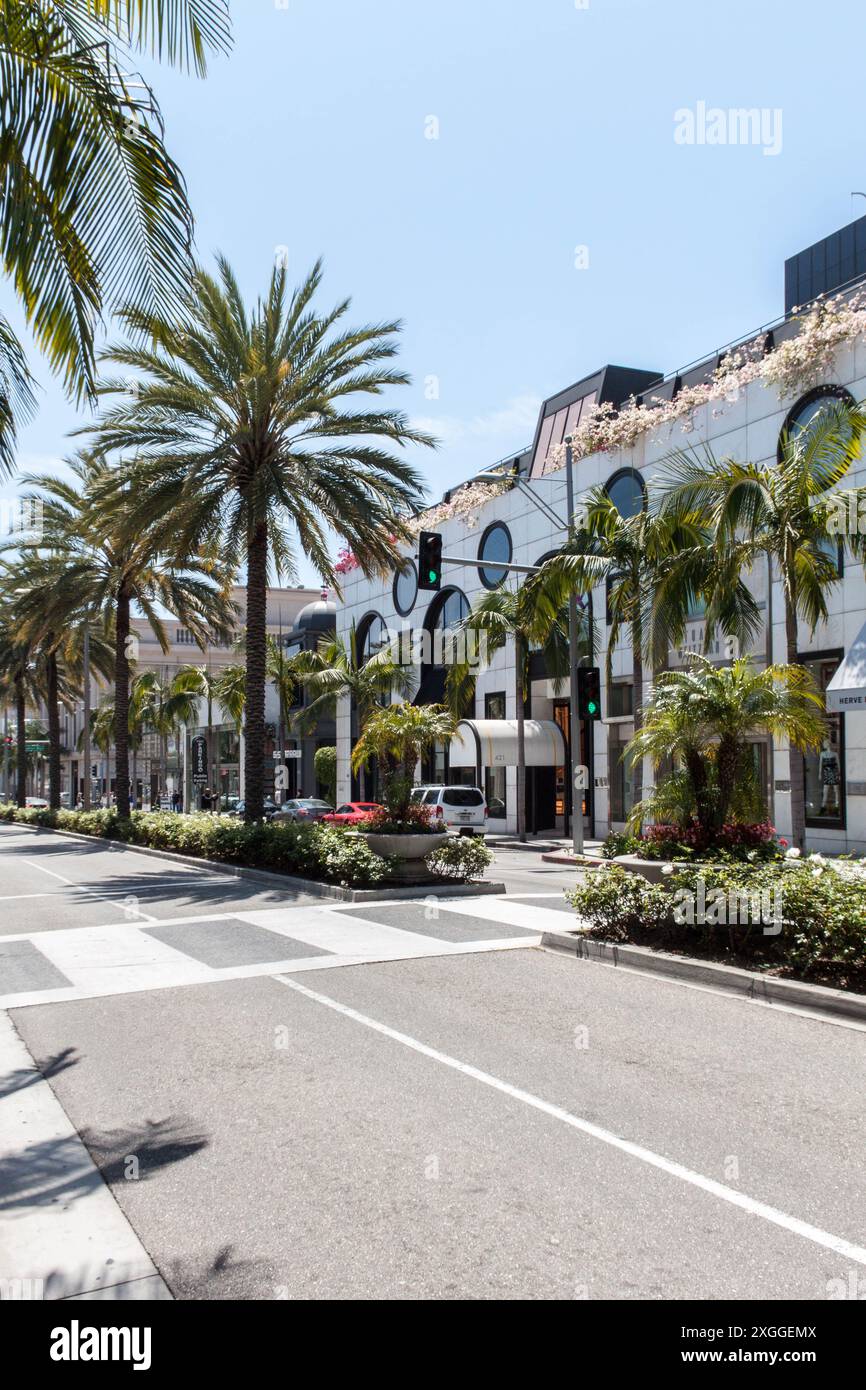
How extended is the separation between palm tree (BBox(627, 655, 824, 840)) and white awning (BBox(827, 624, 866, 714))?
858 cm

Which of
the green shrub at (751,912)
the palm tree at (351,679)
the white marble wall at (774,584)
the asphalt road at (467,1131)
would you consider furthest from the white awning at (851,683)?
the palm tree at (351,679)

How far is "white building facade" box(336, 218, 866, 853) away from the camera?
2416cm

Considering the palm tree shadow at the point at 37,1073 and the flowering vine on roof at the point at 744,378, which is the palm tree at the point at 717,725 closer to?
the palm tree shadow at the point at 37,1073

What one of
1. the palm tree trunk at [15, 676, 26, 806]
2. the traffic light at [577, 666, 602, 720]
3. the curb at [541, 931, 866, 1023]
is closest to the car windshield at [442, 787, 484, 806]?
the traffic light at [577, 666, 602, 720]

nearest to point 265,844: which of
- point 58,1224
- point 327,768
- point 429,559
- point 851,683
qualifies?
point 429,559

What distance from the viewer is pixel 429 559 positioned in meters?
18.4

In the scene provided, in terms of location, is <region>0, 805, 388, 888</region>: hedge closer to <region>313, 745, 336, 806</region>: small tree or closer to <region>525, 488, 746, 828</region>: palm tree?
<region>525, 488, 746, 828</region>: palm tree

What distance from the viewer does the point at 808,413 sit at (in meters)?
25.3

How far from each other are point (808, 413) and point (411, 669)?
903 inches

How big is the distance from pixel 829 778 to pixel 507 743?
14039mm

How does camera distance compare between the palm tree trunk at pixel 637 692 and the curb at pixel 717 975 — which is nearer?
the curb at pixel 717 975
